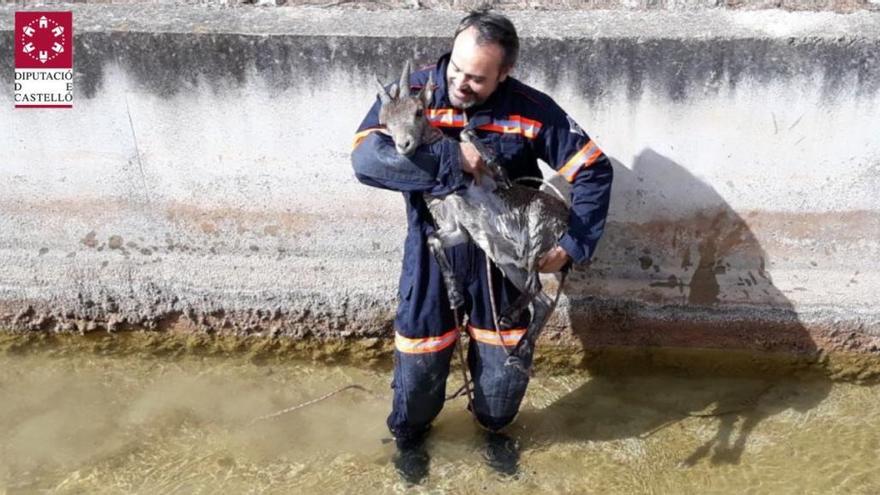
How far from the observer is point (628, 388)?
4.38 metres

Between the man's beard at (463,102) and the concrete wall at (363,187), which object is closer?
→ the man's beard at (463,102)

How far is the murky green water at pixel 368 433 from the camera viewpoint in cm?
389

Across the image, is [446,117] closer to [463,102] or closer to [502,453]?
[463,102]

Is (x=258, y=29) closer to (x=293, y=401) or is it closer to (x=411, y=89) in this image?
(x=411, y=89)

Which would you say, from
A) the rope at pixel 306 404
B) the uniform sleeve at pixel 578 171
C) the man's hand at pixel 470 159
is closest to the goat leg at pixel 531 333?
the uniform sleeve at pixel 578 171

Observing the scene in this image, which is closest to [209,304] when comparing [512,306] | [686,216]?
[512,306]

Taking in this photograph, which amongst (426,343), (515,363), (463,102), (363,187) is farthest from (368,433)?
(463,102)

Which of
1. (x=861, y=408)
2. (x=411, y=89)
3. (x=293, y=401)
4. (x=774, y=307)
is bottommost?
(x=293, y=401)

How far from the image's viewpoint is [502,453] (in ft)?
13.1

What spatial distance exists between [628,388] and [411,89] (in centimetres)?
200

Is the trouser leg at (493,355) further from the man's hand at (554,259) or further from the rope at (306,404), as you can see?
the rope at (306,404)

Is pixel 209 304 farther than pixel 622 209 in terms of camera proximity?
Yes

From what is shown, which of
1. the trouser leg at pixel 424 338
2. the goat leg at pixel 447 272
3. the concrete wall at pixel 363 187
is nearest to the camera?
the goat leg at pixel 447 272

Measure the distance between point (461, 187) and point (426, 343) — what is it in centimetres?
67
